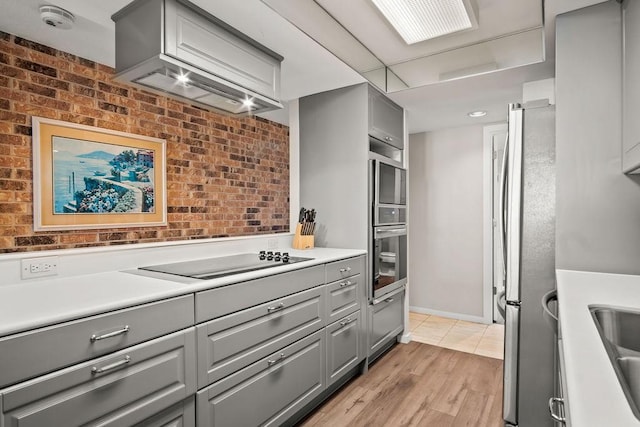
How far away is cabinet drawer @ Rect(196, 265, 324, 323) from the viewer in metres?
1.53

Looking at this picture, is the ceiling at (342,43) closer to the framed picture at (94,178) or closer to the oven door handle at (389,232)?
the framed picture at (94,178)

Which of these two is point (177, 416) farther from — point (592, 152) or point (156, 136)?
point (592, 152)

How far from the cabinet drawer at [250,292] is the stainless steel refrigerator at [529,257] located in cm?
112

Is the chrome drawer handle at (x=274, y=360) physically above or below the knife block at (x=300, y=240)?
below

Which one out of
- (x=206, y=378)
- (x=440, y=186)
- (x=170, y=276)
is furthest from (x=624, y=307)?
(x=440, y=186)

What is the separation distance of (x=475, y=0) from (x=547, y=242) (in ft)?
4.82

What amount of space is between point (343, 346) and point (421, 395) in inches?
24.3

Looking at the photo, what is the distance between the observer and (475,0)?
216cm

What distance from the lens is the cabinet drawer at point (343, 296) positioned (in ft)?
7.71

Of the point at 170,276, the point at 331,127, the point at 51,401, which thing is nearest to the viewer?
the point at 51,401

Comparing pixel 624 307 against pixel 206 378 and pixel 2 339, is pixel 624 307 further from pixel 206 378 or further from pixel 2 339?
pixel 2 339

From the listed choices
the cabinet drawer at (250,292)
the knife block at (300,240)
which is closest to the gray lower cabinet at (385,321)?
the knife block at (300,240)

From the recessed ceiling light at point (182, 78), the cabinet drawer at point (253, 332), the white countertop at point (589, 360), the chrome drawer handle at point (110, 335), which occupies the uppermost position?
the recessed ceiling light at point (182, 78)

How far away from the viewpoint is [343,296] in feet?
8.18
